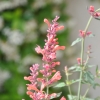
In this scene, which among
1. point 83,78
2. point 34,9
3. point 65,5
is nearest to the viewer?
point 83,78

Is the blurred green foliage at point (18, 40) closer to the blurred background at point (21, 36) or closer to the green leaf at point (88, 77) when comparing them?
the blurred background at point (21, 36)

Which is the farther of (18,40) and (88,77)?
(18,40)

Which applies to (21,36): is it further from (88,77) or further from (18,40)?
(88,77)

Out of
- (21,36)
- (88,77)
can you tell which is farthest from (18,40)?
(88,77)

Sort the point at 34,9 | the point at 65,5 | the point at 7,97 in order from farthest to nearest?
the point at 65,5
the point at 34,9
the point at 7,97

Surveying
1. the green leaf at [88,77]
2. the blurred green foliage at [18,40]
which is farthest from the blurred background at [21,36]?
the green leaf at [88,77]

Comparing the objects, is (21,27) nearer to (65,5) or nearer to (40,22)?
(40,22)

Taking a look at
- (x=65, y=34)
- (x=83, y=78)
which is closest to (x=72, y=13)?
(x=65, y=34)

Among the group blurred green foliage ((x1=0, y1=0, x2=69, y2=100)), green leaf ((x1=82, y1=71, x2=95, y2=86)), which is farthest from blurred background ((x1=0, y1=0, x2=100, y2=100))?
green leaf ((x1=82, y1=71, x2=95, y2=86))
